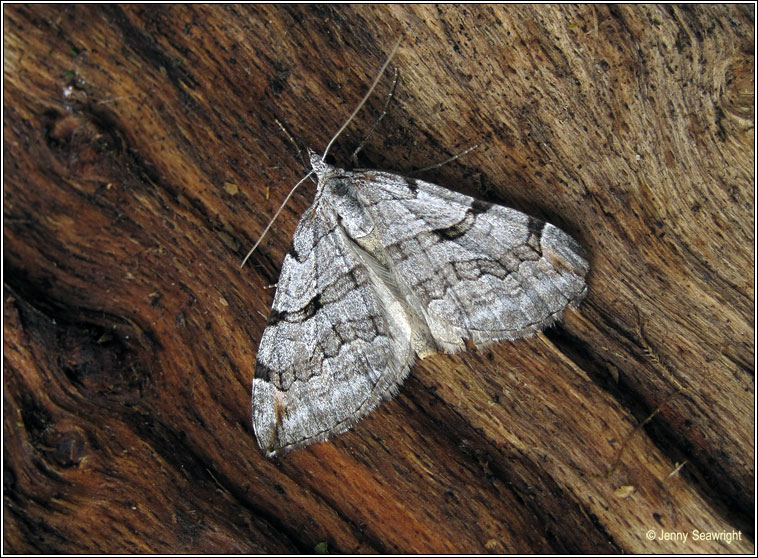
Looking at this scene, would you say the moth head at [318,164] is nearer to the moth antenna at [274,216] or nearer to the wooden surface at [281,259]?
the moth antenna at [274,216]

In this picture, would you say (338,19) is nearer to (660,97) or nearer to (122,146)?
(122,146)

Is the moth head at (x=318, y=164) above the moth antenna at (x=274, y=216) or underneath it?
above

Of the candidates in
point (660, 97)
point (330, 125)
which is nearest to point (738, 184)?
point (660, 97)

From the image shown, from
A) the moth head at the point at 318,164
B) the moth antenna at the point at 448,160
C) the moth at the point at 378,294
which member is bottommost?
the moth at the point at 378,294

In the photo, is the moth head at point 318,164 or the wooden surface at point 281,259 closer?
the wooden surface at point 281,259

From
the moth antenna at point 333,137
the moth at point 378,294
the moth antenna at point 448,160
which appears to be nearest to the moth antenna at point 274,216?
the moth antenna at point 333,137

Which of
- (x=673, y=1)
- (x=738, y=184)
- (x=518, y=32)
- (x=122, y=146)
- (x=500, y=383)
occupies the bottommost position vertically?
(x=500, y=383)

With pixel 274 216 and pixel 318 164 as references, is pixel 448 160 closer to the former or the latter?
pixel 318 164
